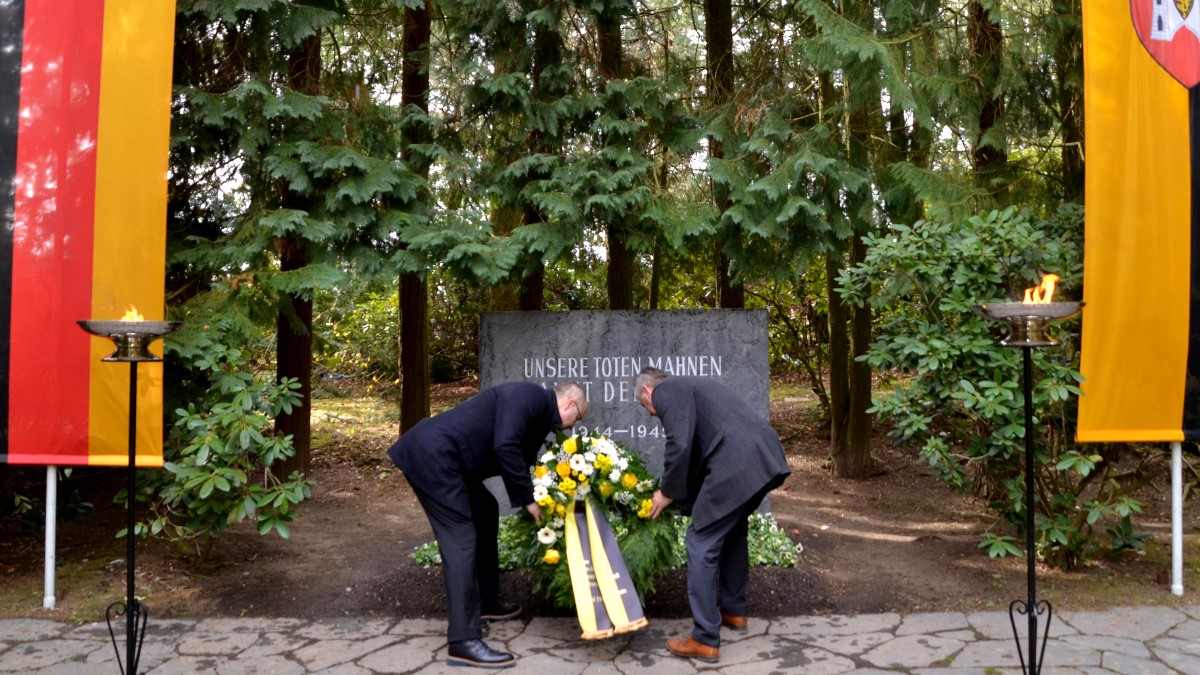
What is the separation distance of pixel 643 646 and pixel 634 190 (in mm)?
3211

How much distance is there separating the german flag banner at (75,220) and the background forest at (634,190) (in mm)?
489

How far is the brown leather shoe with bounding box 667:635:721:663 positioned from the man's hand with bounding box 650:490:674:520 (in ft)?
Result: 2.13

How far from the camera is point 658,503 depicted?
4.99 metres

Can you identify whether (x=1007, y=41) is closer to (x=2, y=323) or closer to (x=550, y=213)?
(x=550, y=213)

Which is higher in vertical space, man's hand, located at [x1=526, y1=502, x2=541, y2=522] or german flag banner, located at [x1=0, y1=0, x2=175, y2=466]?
german flag banner, located at [x1=0, y1=0, x2=175, y2=466]

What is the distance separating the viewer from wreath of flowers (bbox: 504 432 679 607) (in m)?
4.94

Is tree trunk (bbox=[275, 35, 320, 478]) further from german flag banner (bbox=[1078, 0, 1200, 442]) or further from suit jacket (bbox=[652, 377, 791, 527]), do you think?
german flag banner (bbox=[1078, 0, 1200, 442])

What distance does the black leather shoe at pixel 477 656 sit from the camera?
4.67 metres

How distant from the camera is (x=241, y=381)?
5.97 m

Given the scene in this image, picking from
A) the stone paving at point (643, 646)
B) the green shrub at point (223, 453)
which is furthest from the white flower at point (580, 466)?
the green shrub at point (223, 453)

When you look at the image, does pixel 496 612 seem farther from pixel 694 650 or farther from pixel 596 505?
pixel 694 650

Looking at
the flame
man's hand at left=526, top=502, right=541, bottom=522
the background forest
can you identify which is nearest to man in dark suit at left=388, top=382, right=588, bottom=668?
man's hand at left=526, top=502, right=541, bottom=522

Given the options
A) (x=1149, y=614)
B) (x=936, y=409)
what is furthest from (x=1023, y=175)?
(x=1149, y=614)

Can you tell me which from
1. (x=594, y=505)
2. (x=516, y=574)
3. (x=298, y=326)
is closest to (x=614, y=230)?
(x=298, y=326)
